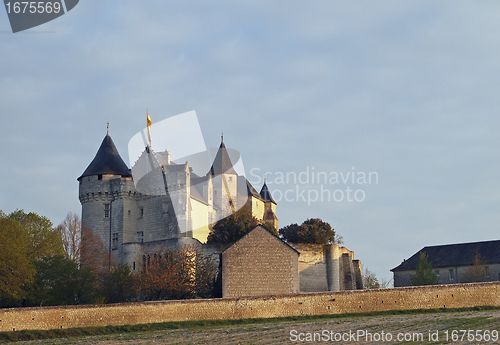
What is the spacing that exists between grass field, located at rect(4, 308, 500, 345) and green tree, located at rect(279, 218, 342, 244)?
1059cm

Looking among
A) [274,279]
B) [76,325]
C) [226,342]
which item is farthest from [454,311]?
[76,325]

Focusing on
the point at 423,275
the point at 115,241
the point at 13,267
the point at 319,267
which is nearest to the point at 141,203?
the point at 115,241

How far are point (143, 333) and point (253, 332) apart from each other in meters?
4.59

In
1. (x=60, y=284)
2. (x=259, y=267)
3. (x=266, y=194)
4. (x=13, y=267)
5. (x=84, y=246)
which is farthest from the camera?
(x=266, y=194)

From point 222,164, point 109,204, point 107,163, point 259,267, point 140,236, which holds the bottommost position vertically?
point 259,267

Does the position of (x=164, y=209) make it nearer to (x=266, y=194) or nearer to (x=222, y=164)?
(x=222, y=164)

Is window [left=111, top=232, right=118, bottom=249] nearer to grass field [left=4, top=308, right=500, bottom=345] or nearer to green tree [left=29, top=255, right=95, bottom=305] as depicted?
green tree [left=29, top=255, right=95, bottom=305]

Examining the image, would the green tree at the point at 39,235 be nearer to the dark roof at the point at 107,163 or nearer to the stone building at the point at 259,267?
the dark roof at the point at 107,163

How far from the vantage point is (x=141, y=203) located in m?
42.6

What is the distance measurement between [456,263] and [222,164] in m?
19.5

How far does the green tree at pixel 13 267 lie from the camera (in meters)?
30.5

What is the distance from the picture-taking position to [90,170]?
1715 inches

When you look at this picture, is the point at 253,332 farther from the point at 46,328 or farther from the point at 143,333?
the point at 46,328

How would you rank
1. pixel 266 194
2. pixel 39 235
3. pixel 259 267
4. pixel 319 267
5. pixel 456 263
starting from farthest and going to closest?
pixel 266 194
pixel 456 263
pixel 319 267
pixel 39 235
pixel 259 267
